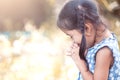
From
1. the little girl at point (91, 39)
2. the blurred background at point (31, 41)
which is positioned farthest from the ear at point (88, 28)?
the blurred background at point (31, 41)

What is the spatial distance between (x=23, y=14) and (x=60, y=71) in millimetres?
311

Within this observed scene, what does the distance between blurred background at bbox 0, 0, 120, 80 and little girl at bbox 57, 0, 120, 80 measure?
0.29 meters

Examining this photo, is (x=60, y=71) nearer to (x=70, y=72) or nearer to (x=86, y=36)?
(x=70, y=72)

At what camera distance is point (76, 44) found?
55.1 inches

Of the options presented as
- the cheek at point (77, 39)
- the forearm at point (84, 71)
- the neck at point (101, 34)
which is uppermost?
the neck at point (101, 34)

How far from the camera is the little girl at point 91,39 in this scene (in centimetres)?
132

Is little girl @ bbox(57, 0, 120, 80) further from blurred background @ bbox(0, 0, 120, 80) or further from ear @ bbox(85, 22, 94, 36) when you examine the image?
blurred background @ bbox(0, 0, 120, 80)

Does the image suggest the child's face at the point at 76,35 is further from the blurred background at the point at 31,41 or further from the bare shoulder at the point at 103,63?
the blurred background at the point at 31,41

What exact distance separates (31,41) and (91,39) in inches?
14.0

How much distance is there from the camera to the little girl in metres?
1.32

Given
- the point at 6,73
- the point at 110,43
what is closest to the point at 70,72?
the point at 6,73

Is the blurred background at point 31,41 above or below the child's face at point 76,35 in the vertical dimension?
above

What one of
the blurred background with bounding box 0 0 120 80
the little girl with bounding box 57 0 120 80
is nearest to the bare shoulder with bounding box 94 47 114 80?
the little girl with bounding box 57 0 120 80

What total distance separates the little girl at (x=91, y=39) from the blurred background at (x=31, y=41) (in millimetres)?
286
